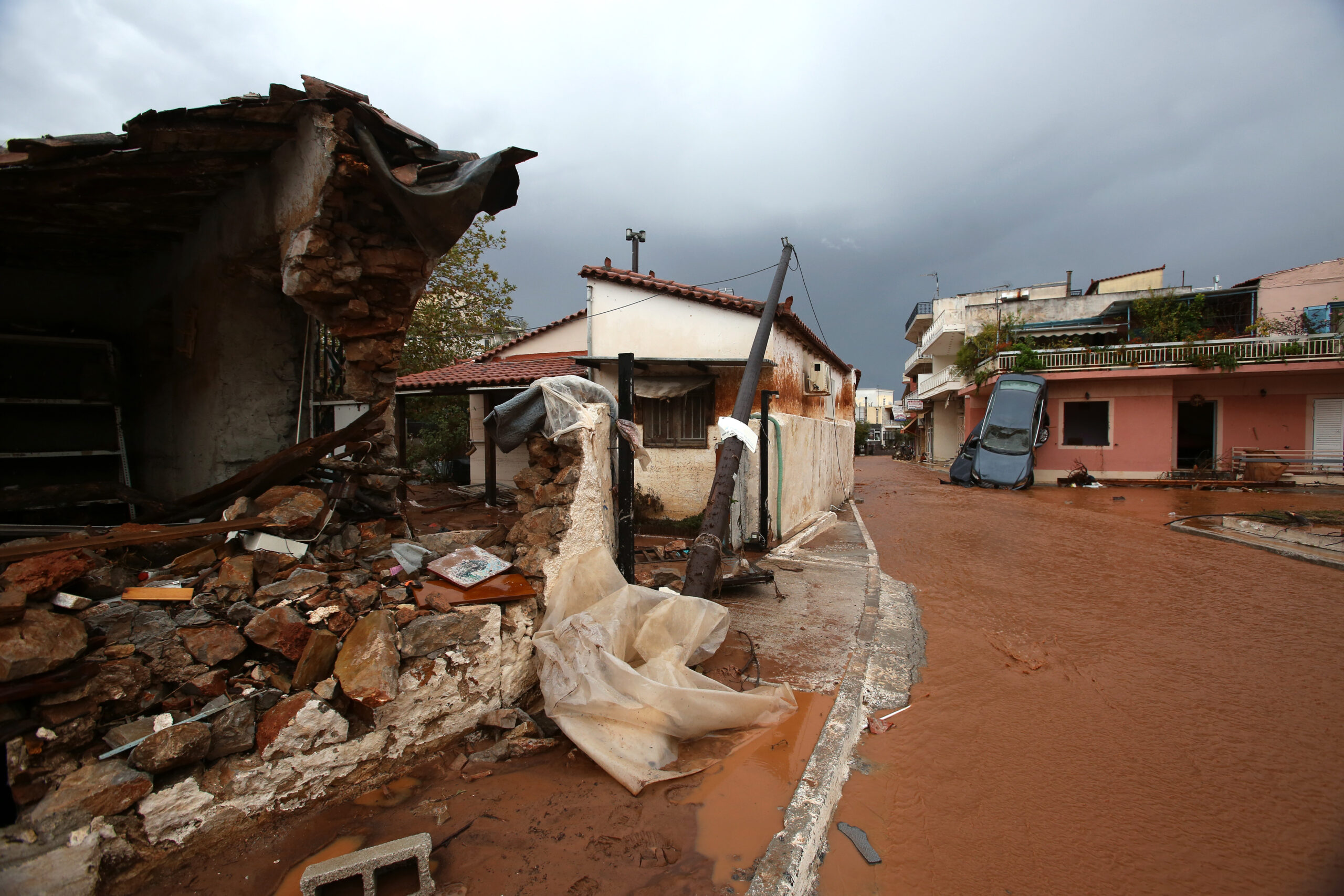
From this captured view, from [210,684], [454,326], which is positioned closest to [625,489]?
[210,684]

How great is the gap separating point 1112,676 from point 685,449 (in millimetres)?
7196

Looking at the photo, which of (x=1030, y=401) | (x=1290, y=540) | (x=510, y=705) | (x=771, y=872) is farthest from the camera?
(x=1030, y=401)

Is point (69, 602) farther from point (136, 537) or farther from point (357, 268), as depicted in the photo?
point (357, 268)

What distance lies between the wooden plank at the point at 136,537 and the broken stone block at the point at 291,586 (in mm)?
385

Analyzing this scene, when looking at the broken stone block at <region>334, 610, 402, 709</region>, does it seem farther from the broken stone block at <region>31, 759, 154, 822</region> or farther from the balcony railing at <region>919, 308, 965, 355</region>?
the balcony railing at <region>919, 308, 965, 355</region>

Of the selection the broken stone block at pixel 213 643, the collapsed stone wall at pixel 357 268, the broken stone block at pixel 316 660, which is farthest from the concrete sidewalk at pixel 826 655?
the collapsed stone wall at pixel 357 268

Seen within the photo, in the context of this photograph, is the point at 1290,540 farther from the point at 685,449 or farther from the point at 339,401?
the point at 339,401

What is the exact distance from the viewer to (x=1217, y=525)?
11.2 metres

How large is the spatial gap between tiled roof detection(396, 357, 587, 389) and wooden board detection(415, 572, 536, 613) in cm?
674

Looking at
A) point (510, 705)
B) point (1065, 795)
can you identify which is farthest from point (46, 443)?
point (1065, 795)

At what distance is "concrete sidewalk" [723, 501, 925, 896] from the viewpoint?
108 inches

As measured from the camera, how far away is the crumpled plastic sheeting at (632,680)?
3.18m

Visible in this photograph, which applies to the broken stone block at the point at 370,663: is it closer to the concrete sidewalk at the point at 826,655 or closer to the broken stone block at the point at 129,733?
the broken stone block at the point at 129,733

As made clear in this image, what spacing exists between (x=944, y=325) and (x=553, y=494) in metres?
29.2
